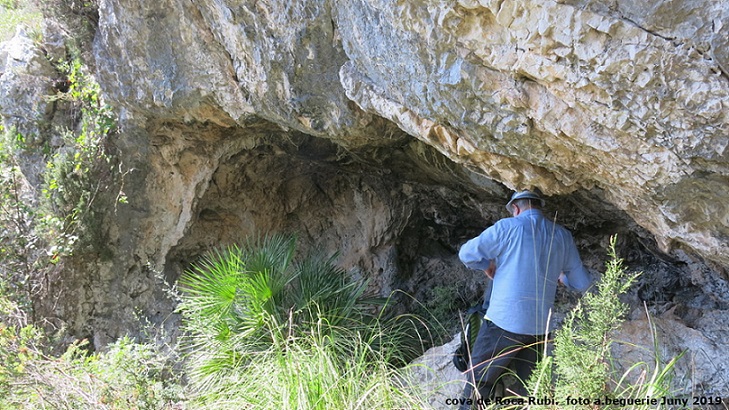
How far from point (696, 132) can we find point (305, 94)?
2.47 metres

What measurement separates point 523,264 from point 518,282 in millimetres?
106

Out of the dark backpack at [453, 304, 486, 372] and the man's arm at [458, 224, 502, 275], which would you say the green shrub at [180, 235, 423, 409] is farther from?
the man's arm at [458, 224, 502, 275]

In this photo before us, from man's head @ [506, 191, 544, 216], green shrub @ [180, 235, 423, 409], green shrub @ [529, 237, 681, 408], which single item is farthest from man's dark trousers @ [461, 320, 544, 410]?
green shrub @ [529, 237, 681, 408]

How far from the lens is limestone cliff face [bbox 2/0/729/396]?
218cm

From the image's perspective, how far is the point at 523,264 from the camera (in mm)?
3143

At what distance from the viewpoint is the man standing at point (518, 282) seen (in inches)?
123

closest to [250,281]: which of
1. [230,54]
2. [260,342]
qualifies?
[260,342]

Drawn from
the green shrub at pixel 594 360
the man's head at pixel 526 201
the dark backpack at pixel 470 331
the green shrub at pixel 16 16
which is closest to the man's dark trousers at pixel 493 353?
the dark backpack at pixel 470 331

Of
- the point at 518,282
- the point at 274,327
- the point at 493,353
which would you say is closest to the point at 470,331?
the point at 493,353

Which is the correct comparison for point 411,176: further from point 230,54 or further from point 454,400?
point 454,400

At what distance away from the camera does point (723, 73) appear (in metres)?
1.97

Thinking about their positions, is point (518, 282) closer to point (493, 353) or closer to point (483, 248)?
point (483, 248)

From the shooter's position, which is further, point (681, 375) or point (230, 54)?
point (230, 54)

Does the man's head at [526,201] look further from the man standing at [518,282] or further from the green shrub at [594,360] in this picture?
the green shrub at [594,360]
